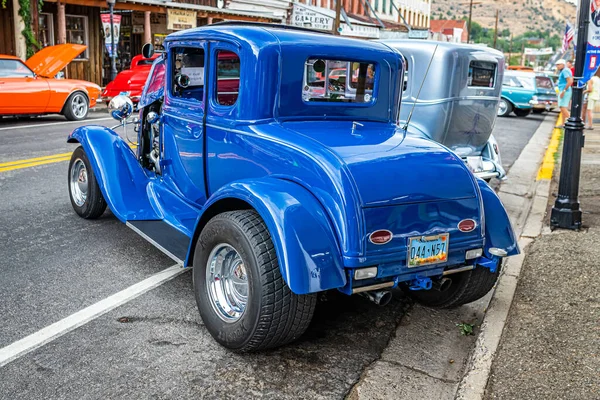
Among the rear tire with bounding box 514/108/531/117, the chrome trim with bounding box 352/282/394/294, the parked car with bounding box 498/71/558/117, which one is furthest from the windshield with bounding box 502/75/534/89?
the chrome trim with bounding box 352/282/394/294

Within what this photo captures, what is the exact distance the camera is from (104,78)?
24.6 m

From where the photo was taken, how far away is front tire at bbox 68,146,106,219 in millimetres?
5934

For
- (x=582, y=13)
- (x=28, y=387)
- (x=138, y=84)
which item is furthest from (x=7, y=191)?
(x=138, y=84)

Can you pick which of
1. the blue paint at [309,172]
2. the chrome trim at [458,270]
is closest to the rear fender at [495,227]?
the blue paint at [309,172]

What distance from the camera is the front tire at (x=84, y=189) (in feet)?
19.5

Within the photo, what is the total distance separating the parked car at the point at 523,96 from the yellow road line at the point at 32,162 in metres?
16.1

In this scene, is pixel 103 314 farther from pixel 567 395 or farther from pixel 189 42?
pixel 567 395

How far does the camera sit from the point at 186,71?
516cm

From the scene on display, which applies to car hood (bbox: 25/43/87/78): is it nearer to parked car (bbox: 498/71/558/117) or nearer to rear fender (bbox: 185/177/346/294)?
rear fender (bbox: 185/177/346/294)

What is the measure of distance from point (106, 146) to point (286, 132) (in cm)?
242

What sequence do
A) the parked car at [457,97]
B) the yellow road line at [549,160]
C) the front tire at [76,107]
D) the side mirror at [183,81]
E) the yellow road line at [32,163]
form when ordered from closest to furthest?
the side mirror at [183,81] → the parked car at [457,97] → the yellow road line at [32,163] → the yellow road line at [549,160] → the front tire at [76,107]

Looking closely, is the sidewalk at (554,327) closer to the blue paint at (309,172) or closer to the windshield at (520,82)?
the blue paint at (309,172)

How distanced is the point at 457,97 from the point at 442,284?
4.75 meters

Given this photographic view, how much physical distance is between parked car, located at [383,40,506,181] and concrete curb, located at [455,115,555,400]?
60cm
